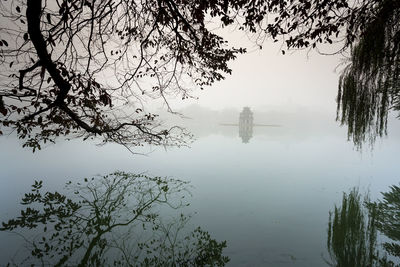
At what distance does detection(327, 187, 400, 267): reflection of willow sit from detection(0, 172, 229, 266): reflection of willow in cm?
294

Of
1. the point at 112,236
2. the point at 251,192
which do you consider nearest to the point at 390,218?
the point at 251,192

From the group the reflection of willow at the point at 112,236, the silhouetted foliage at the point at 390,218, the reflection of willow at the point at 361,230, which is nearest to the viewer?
the reflection of willow at the point at 112,236

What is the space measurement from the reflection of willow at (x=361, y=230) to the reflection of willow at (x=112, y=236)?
2942 millimetres

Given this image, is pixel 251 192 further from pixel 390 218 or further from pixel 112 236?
pixel 112 236

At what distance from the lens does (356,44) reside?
7352mm

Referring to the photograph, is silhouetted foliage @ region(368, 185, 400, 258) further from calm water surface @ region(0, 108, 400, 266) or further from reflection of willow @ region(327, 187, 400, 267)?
calm water surface @ region(0, 108, 400, 266)

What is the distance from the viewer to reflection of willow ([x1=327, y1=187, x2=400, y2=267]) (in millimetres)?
4746

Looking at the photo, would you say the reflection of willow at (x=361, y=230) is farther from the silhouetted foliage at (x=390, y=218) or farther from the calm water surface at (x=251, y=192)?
the calm water surface at (x=251, y=192)

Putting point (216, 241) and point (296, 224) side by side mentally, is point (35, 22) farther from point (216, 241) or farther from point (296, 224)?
point (296, 224)

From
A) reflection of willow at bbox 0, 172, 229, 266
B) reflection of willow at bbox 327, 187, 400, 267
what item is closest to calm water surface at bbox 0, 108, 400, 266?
reflection of willow at bbox 327, 187, 400, 267

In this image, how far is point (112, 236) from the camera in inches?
219

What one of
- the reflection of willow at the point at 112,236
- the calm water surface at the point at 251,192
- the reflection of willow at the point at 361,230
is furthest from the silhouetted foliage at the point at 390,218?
the reflection of willow at the point at 112,236

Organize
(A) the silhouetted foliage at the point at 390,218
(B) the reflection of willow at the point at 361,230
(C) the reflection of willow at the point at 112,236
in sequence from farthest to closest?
(A) the silhouetted foliage at the point at 390,218 → (B) the reflection of willow at the point at 361,230 → (C) the reflection of willow at the point at 112,236

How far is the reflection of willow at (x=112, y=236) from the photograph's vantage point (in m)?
4.58
